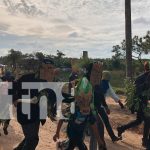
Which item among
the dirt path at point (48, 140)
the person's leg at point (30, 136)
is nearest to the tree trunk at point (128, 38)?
the dirt path at point (48, 140)

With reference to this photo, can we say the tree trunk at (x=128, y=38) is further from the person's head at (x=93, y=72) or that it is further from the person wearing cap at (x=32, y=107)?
the person wearing cap at (x=32, y=107)

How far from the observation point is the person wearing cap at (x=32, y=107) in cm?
629

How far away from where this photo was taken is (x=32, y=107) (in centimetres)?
626

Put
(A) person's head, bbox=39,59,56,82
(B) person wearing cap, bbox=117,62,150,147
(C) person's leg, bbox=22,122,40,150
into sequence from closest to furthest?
(C) person's leg, bbox=22,122,40,150 → (A) person's head, bbox=39,59,56,82 → (B) person wearing cap, bbox=117,62,150,147

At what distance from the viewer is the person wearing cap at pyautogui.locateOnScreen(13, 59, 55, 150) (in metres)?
6.29

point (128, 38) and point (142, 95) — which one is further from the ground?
point (128, 38)

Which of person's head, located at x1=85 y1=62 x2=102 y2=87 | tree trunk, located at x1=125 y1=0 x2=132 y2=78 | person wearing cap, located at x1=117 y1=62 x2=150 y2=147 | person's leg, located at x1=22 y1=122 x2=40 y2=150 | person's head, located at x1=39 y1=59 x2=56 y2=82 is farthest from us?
tree trunk, located at x1=125 y1=0 x2=132 y2=78

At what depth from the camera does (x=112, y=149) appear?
8.98m

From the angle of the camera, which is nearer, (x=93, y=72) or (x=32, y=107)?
(x=32, y=107)

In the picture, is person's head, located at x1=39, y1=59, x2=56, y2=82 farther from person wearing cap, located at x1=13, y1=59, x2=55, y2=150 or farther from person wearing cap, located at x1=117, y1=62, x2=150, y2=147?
person wearing cap, located at x1=117, y1=62, x2=150, y2=147

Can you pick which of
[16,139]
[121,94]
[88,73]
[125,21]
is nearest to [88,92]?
[88,73]

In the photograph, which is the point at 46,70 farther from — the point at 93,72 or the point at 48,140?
the point at 48,140

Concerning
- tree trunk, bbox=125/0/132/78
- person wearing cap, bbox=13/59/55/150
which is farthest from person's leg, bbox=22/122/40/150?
tree trunk, bbox=125/0/132/78

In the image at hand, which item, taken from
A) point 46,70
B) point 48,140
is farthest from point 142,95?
point 46,70
